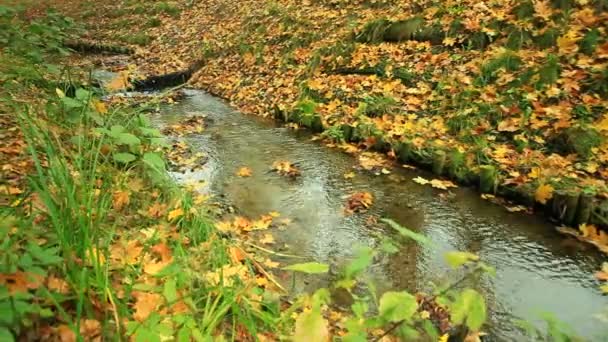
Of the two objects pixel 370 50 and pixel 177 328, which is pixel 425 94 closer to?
pixel 370 50

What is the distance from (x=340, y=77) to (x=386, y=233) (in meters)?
4.22

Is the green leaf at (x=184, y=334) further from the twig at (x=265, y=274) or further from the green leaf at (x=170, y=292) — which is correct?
the twig at (x=265, y=274)

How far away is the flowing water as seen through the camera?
11.6 feet

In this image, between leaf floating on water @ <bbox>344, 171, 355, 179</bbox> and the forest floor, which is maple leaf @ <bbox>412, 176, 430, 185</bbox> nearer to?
the forest floor

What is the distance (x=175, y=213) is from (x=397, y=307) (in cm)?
237

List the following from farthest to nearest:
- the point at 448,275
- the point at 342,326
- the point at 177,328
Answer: the point at 448,275, the point at 342,326, the point at 177,328

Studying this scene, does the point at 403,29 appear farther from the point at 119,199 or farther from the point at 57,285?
the point at 57,285

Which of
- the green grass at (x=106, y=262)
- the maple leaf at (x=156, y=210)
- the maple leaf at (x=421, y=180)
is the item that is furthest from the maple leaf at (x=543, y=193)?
the maple leaf at (x=156, y=210)

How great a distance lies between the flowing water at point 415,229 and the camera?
352 cm

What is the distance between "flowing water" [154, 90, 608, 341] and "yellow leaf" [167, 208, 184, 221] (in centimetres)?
101

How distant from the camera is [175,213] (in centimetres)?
354

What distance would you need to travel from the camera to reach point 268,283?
11.0 feet

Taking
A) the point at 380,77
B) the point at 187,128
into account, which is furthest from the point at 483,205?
the point at 187,128

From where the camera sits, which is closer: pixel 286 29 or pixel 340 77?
pixel 340 77
